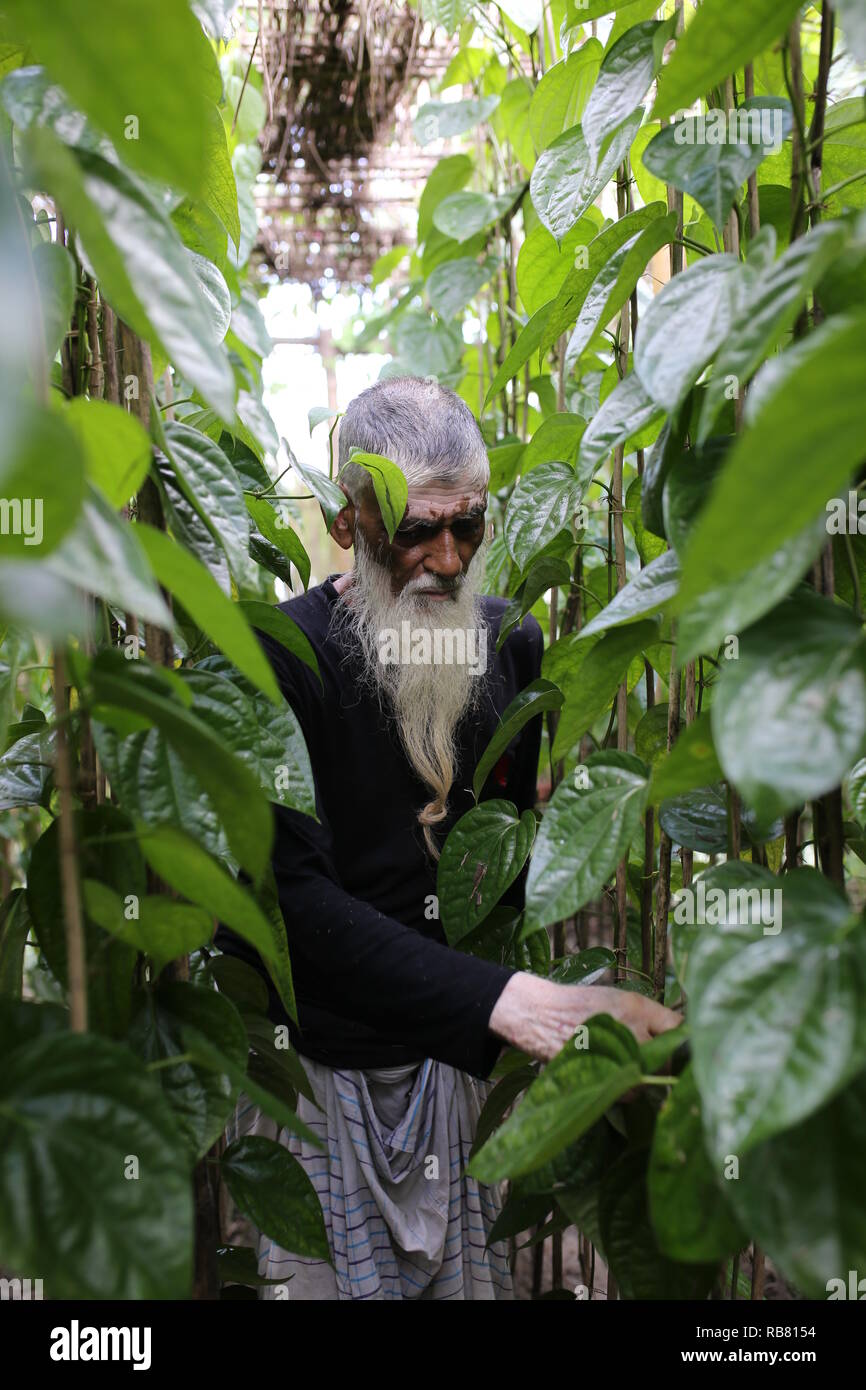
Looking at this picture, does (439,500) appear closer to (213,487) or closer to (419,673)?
(419,673)

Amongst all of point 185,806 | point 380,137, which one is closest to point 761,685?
point 185,806

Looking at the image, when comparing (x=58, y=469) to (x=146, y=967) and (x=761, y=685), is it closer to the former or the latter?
(x=761, y=685)

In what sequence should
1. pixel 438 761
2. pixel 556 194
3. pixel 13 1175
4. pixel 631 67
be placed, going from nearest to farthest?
pixel 13 1175 → pixel 631 67 → pixel 556 194 → pixel 438 761

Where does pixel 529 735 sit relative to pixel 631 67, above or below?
below

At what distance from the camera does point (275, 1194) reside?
33.0 inches

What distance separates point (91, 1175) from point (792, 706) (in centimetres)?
36

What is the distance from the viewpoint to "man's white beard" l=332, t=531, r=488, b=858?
1.33m

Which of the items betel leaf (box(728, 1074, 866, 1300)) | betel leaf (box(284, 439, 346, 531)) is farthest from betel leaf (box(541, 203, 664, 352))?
betel leaf (box(728, 1074, 866, 1300))

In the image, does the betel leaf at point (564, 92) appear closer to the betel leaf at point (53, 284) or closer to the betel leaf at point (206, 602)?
the betel leaf at point (53, 284)

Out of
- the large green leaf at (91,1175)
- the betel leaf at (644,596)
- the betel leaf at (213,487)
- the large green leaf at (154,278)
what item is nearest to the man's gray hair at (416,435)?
the betel leaf at (213,487)

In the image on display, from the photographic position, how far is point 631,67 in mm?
796

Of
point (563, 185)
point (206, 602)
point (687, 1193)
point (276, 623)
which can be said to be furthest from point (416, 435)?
point (687, 1193)
